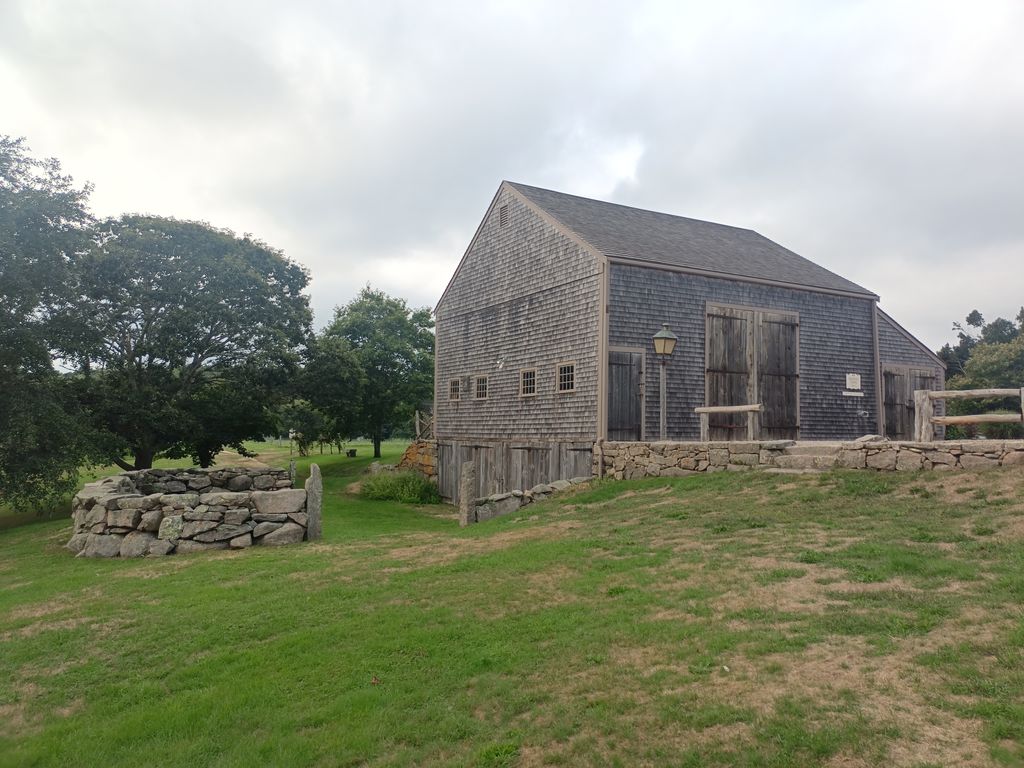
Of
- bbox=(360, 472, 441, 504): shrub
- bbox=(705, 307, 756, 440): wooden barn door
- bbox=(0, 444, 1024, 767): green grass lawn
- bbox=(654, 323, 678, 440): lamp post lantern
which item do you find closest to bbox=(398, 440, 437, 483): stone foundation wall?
bbox=(360, 472, 441, 504): shrub

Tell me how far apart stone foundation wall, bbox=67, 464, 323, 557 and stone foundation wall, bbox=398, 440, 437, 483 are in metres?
13.8

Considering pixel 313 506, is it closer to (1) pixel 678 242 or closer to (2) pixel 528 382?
(2) pixel 528 382

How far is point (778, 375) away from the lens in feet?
66.3

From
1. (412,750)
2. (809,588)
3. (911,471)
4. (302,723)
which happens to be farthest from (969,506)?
(302,723)

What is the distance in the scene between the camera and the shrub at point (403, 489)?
82.9 feet

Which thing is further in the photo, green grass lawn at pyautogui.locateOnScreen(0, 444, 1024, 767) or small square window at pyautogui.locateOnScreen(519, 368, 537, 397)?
small square window at pyautogui.locateOnScreen(519, 368, 537, 397)

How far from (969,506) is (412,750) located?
26.6 feet

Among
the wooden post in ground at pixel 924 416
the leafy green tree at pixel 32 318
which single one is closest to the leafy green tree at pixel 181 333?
the leafy green tree at pixel 32 318

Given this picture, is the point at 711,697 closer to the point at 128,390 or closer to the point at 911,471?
the point at 911,471

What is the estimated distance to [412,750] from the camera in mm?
4582

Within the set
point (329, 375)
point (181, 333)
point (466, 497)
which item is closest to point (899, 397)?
point (466, 497)

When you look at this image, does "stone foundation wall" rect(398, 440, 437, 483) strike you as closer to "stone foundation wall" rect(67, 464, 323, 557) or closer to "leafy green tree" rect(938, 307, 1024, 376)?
"stone foundation wall" rect(67, 464, 323, 557)

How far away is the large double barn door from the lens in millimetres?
19312

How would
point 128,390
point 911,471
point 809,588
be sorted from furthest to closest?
point 128,390
point 911,471
point 809,588
